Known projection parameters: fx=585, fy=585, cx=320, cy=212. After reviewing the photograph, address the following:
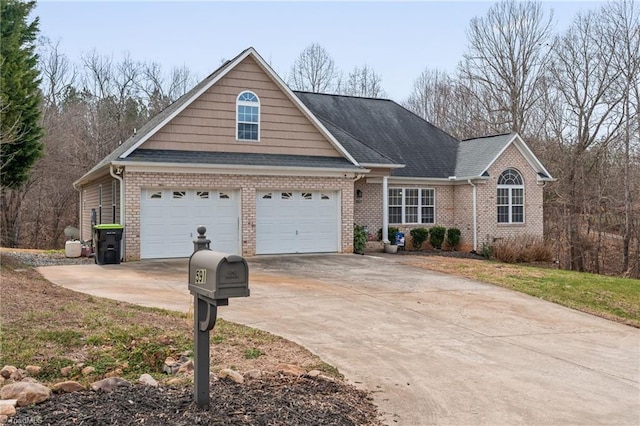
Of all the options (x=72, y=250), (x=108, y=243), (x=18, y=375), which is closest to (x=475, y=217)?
(x=108, y=243)

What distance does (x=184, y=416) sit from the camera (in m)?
4.20

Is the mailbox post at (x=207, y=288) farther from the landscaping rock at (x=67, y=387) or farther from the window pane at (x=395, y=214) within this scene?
the window pane at (x=395, y=214)

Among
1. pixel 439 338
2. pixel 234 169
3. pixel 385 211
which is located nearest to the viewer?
pixel 439 338

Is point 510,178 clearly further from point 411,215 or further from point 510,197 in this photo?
point 411,215

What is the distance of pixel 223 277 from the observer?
4098mm

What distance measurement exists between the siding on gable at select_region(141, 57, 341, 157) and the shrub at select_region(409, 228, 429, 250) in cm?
549

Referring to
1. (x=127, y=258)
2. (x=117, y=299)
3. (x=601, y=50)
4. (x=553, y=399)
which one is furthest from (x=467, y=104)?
(x=553, y=399)

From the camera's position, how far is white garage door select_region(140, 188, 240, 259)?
1720cm

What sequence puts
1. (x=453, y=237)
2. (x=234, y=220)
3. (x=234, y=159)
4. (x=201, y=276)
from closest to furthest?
1. (x=201, y=276)
2. (x=234, y=159)
3. (x=234, y=220)
4. (x=453, y=237)

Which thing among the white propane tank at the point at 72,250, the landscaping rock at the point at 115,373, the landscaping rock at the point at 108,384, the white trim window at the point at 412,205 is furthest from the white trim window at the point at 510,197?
the landscaping rock at the point at 108,384

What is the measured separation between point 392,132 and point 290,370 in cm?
2153

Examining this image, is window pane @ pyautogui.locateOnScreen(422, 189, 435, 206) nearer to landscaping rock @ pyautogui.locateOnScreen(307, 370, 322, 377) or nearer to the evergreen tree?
the evergreen tree

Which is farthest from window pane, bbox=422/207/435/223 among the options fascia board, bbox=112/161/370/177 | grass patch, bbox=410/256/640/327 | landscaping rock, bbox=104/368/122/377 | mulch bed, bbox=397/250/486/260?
landscaping rock, bbox=104/368/122/377

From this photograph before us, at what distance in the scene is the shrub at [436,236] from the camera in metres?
23.5
